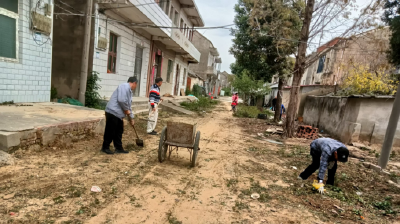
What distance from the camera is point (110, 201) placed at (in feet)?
10.3

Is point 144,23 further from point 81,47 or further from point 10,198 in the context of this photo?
point 10,198

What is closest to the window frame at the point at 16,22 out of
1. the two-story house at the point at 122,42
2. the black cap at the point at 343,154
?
the two-story house at the point at 122,42

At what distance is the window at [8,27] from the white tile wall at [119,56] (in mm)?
2715

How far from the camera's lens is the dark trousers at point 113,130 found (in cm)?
Result: 484

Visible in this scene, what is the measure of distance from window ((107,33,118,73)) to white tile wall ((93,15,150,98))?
6.6 inches

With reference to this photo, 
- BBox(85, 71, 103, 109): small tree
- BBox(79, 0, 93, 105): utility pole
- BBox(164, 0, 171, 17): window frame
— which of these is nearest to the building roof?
BBox(164, 0, 171, 17): window frame

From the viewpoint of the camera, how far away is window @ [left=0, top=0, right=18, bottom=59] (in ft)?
19.5

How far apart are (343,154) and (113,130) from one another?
441 centimetres

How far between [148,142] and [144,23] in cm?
659

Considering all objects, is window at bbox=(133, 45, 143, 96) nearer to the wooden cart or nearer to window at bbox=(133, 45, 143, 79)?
window at bbox=(133, 45, 143, 79)

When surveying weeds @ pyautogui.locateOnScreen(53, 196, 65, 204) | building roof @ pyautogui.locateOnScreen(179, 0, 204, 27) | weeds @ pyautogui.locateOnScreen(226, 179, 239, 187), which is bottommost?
weeds @ pyautogui.locateOnScreen(226, 179, 239, 187)

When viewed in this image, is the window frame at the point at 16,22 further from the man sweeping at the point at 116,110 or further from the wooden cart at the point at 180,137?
the wooden cart at the point at 180,137

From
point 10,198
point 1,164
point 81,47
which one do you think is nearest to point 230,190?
point 10,198

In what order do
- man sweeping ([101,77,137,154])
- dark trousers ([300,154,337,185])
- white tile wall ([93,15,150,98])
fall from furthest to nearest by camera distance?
white tile wall ([93,15,150,98]), man sweeping ([101,77,137,154]), dark trousers ([300,154,337,185])
